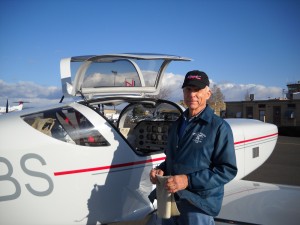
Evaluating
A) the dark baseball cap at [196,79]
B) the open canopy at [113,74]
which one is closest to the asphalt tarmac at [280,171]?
the open canopy at [113,74]

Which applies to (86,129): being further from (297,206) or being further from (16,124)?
(297,206)

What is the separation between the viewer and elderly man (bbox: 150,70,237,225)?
2.12 meters

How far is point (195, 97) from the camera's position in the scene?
234 cm

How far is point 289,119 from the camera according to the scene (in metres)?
38.2

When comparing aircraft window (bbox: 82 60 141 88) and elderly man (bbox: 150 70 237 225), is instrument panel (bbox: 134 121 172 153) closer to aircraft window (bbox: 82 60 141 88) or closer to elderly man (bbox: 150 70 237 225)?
aircraft window (bbox: 82 60 141 88)

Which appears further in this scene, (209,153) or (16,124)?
(16,124)

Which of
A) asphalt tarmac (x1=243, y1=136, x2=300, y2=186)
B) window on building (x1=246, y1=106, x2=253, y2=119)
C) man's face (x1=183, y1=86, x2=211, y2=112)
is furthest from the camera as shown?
window on building (x1=246, y1=106, x2=253, y2=119)

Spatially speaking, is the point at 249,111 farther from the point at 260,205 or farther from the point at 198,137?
the point at 198,137

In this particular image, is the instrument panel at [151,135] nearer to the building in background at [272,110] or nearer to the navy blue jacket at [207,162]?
the navy blue jacket at [207,162]

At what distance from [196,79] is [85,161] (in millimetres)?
1489

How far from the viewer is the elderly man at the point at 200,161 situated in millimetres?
2123

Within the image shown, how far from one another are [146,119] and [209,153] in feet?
11.1

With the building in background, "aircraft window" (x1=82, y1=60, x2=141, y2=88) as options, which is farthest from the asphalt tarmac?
the building in background

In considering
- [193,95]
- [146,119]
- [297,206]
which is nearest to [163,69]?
[146,119]
